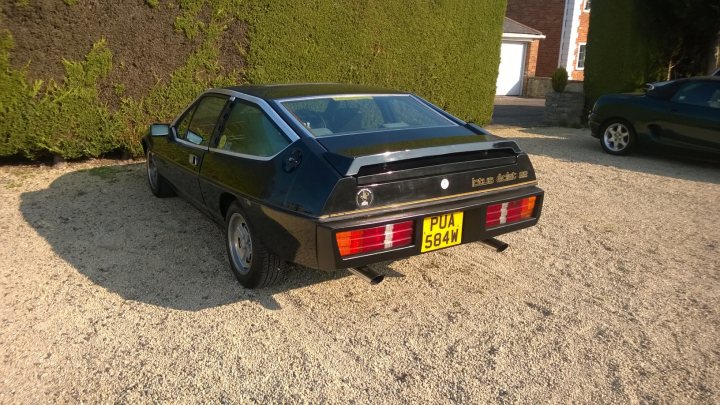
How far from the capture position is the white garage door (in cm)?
2411

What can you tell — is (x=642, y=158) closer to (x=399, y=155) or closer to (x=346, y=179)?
(x=399, y=155)

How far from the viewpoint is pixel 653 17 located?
1228cm

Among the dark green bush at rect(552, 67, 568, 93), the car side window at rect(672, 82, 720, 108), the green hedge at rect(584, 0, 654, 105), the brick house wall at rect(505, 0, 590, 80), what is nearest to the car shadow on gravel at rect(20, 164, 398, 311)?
the car side window at rect(672, 82, 720, 108)

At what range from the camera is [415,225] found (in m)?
2.98

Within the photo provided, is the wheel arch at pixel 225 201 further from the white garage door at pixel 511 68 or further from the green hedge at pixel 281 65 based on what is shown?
the white garage door at pixel 511 68

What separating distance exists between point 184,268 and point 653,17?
12.6 m

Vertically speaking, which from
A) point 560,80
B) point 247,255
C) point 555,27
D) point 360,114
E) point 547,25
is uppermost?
point 547,25

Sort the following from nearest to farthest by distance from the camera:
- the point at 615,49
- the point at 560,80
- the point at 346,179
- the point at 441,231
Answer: the point at 346,179 → the point at 441,231 → the point at 615,49 → the point at 560,80

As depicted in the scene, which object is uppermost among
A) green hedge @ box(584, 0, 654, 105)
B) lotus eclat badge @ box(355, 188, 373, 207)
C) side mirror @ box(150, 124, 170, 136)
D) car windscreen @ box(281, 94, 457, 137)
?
green hedge @ box(584, 0, 654, 105)

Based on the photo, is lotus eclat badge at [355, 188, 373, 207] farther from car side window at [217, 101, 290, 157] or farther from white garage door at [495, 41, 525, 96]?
white garage door at [495, 41, 525, 96]

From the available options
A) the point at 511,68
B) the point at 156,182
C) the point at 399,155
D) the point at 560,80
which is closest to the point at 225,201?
the point at 399,155

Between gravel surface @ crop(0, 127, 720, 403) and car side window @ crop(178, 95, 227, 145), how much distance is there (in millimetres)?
860

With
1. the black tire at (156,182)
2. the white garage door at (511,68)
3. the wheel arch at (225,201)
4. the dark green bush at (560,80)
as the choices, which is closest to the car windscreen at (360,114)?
the wheel arch at (225,201)

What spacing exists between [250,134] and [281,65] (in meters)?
4.58
